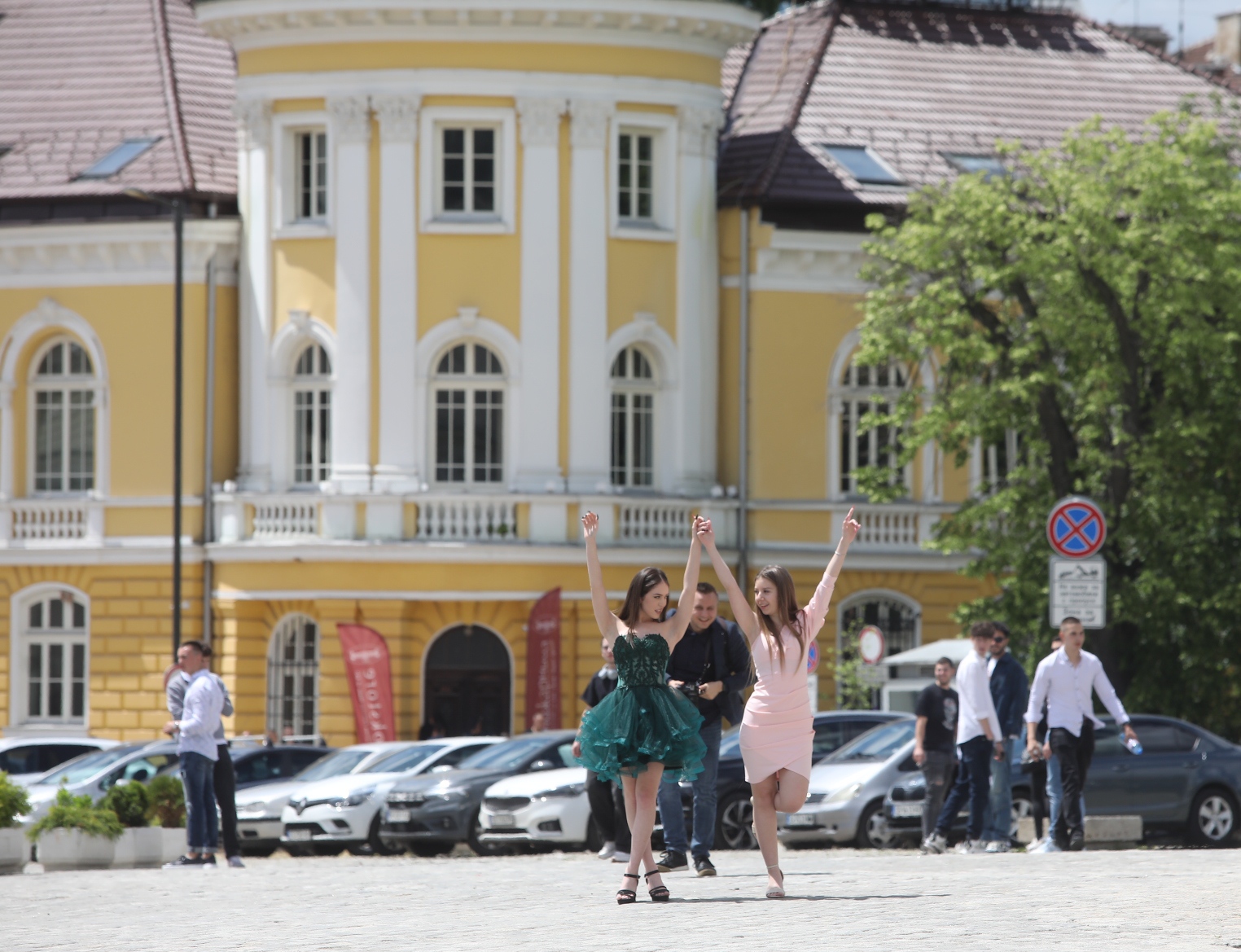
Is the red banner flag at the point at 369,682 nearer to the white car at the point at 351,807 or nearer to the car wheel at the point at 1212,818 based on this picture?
the white car at the point at 351,807

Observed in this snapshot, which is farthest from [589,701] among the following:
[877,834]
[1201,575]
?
[1201,575]

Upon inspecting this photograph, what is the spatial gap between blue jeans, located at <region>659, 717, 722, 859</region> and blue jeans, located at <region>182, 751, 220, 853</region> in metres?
5.94

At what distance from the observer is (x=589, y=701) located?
20.7 metres

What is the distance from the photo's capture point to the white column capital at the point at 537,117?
134ft

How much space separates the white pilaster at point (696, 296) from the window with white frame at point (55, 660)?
10586 millimetres

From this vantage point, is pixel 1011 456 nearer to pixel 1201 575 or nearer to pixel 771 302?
pixel 771 302

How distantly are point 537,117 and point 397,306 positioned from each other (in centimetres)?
384

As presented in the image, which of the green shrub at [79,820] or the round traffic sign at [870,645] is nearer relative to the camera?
the green shrub at [79,820]

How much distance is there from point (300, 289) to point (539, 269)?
4.06 meters

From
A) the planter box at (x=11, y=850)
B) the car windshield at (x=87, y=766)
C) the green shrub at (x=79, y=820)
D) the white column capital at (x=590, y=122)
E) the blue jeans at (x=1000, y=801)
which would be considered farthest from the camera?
the white column capital at (x=590, y=122)

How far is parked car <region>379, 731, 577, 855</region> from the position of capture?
27422 millimetres

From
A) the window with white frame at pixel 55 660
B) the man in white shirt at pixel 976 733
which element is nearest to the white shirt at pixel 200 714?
the man in white shirt at pixel 976 733

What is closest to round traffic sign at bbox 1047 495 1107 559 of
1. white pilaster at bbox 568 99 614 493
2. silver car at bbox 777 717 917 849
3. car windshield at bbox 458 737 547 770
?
silver car at bbox 777 717 917 849

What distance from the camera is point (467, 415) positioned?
4122 centimetres
